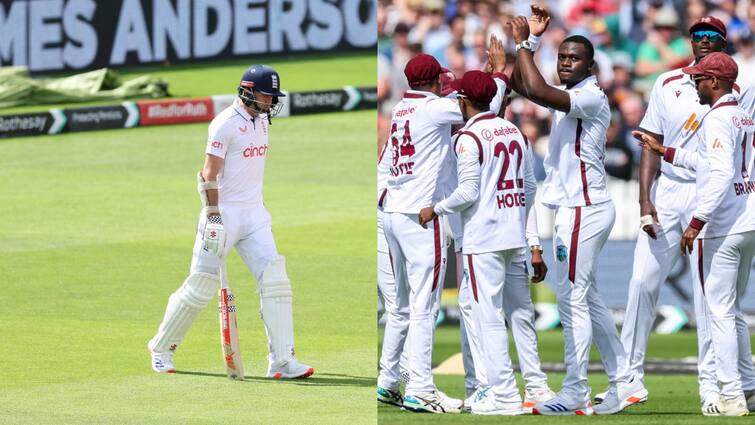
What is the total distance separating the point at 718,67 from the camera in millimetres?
7090

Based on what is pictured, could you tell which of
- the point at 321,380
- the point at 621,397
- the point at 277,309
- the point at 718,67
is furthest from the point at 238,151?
the point at 718,67

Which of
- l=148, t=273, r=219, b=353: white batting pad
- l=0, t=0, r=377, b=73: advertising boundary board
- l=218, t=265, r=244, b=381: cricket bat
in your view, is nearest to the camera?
l=218, t=265, r=244, b=381: cricket bat

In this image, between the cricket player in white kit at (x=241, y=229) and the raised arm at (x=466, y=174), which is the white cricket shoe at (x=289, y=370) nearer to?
the cricket player in white kit at (x=241, y=229)

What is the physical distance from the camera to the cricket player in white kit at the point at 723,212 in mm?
7066

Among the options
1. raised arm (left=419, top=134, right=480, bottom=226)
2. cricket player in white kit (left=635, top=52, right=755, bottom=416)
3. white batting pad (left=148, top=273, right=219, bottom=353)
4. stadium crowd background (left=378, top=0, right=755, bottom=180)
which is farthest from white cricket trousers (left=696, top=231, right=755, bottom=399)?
stadium crowd background (left=378, top=0, right=755, bottom=180)

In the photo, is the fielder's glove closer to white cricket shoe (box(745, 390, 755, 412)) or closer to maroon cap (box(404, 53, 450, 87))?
maroon cap (box(404, 53, 450, 87))

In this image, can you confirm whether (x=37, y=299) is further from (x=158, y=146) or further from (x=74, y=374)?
(x=158, y=146)

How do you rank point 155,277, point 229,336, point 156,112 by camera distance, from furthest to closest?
point 156,112, point 155,277, point 229,336

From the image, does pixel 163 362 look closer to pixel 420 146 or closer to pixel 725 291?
pixel 420 146

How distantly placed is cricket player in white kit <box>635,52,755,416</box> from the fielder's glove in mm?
2340

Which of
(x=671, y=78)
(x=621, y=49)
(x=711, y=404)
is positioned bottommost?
(x=711, y=404)

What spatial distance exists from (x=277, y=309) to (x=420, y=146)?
1316mm

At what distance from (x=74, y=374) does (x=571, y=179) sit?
3.11m

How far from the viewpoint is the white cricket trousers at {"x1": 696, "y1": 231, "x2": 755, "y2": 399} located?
7.18 metres
